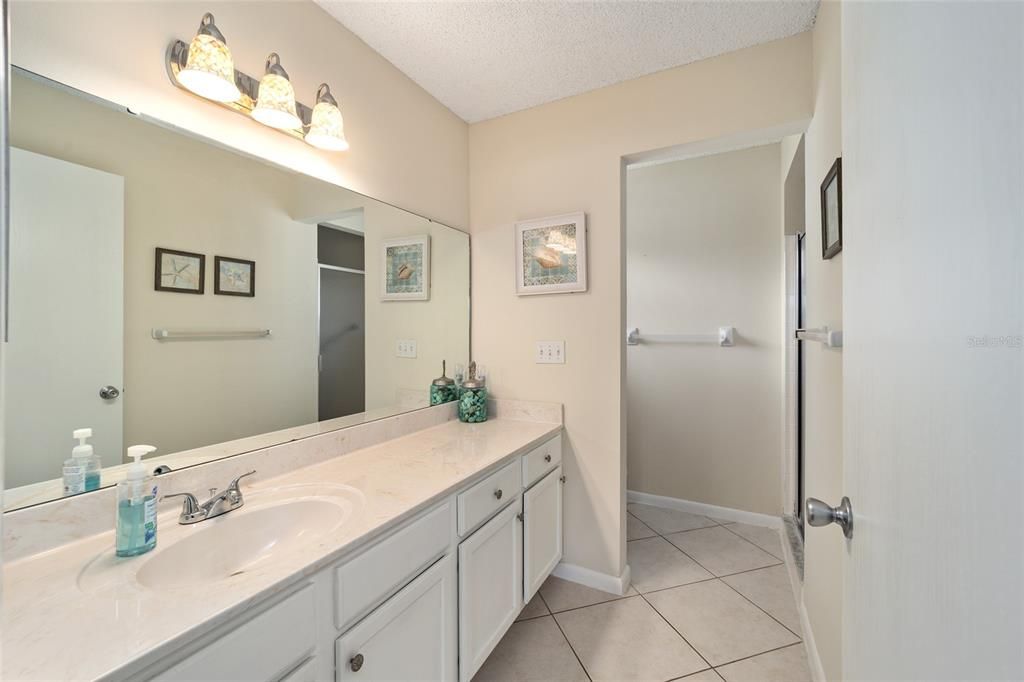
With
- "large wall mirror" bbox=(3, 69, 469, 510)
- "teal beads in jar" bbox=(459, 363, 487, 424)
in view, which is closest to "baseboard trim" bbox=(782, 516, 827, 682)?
"teal beads in jar" bbox=(459, 363, 487, 424)

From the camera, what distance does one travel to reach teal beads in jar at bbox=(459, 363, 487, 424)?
2.14 metres

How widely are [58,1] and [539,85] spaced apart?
163cm

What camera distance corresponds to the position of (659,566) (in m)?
2.27

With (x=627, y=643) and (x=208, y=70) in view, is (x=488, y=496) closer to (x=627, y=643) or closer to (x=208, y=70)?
(x=627, y=643)

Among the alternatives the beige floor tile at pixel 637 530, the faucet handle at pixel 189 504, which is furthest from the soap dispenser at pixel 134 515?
the beige floor tile at pixel 637 530

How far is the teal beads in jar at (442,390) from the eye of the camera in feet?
7.03

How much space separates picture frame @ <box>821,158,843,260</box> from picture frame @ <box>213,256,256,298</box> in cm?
177

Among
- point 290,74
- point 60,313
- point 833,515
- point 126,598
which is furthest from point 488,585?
point 290,74

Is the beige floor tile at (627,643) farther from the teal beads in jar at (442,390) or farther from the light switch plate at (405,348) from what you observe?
the light switch plate at (405,348)

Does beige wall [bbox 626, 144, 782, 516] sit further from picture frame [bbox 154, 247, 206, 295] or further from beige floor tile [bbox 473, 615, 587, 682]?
picture frame [bbox 154, 247, 206, 295]

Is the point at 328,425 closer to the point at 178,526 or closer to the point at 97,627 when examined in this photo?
the point at 178,526

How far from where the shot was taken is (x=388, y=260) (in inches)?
75.3

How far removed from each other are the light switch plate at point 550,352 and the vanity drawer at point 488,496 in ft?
2.00

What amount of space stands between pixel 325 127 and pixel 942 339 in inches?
66.0
